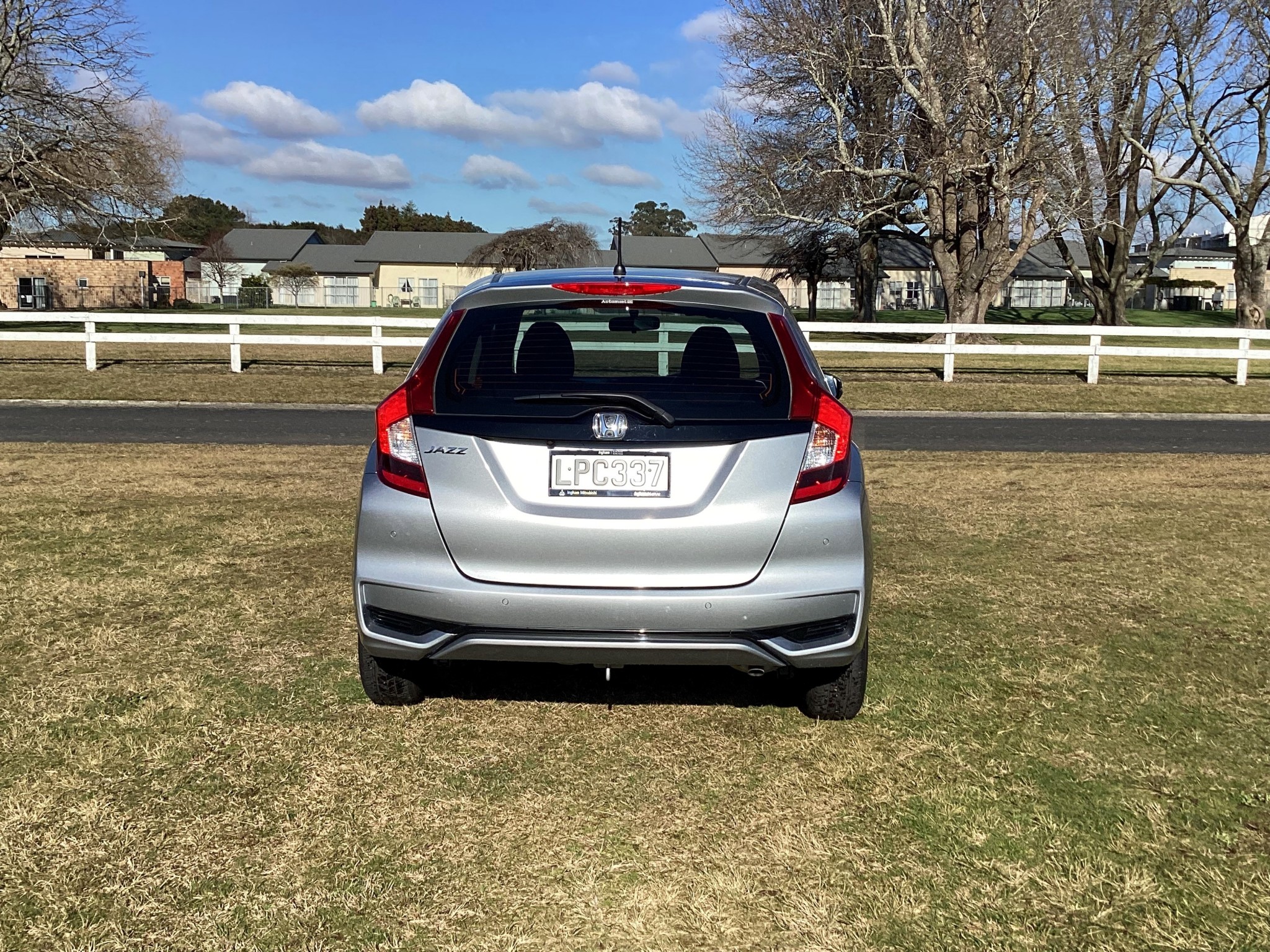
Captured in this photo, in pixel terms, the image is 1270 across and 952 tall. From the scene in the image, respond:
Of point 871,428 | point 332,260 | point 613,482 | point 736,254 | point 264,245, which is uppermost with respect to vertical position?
point 264,245

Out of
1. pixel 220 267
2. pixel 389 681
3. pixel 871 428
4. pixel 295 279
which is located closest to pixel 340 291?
pixel 295 279

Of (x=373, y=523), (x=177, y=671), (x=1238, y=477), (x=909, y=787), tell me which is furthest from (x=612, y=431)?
(x=1238, y=477)

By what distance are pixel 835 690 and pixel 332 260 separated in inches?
4127

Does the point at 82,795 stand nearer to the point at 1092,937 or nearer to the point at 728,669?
the point at 728,669

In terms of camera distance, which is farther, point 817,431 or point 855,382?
point 855,382

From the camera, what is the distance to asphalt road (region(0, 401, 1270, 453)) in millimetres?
13891

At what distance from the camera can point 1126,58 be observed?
1185 inches

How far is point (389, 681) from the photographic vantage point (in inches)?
176

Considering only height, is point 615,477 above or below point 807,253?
below

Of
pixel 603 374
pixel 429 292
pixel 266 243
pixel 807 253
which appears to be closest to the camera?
pixel 603 374

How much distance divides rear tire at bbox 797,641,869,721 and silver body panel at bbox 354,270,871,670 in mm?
393

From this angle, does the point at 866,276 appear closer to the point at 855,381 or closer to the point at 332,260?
the point at 855,381

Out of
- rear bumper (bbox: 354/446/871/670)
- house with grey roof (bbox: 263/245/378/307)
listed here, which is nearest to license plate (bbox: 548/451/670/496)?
rear bumper (bbox: 354/446/871/670)

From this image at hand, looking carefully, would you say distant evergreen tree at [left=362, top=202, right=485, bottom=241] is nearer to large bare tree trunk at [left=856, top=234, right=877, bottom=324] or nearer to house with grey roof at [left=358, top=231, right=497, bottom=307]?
house with grey roof at [left=358, top=231, right=497, bottom=307]
